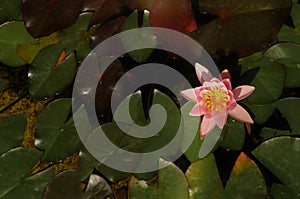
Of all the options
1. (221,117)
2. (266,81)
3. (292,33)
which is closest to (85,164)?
(221,117)

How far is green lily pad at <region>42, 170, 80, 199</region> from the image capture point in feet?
3.56

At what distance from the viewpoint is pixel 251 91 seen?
1.03 meters

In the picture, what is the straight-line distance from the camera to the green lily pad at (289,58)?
111 cm

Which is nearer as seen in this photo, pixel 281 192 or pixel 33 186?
pixel 281 192

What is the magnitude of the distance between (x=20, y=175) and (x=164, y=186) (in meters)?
0.31

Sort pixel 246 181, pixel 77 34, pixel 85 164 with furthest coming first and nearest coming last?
pixel 77 34
pixel 85 164
pixel 246 181

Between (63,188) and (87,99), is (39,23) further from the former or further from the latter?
(63,188)

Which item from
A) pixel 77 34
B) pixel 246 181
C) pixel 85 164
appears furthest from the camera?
pixel 77 34

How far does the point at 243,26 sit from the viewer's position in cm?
109

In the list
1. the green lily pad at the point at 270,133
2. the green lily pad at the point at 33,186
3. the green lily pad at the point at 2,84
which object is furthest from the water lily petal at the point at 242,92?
the green lily pad at the point at 2,84

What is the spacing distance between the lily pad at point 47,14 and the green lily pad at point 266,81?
1.32 ft

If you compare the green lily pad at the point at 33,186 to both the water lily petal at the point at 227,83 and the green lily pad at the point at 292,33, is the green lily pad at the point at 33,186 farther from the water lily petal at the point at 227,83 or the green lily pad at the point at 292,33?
the green lily pad at the point at 292,33

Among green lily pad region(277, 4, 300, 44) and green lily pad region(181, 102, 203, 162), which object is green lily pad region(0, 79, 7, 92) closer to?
green lily pad region(181, 102, 203, 162)

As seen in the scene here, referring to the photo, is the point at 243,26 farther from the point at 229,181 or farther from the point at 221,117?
the point at 229,181
